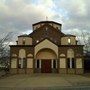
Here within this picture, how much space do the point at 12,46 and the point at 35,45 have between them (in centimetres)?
505

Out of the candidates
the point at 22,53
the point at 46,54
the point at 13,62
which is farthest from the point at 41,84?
the point at 46,54

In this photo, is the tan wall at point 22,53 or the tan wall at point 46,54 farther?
the tan wall at point 46,54

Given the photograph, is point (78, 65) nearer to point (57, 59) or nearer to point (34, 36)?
point (57, 59)

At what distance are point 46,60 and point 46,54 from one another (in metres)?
1.61

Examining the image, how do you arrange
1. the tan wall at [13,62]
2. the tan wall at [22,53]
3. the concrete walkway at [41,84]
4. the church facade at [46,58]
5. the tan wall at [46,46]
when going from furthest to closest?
the tan wall at [46,46] < the tan wall at [22,53] < the tan wall at [13,62] < the church facade at [46,58] < the concrete walkway at [41,84]

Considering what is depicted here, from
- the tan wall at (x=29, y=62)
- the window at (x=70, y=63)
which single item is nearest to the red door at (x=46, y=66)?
the tan wall at (x=29, y=62)

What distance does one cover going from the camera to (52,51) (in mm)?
69062

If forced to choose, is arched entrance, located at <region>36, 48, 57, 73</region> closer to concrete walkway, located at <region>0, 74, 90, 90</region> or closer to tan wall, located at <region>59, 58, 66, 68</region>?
tan wall, located at <region>59, 58, 66, 68</region>

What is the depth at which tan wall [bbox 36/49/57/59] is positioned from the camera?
2724 inches

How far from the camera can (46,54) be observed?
69.9m

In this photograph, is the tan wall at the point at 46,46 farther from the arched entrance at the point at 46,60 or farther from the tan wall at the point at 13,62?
the tan wall at the point at 13,62

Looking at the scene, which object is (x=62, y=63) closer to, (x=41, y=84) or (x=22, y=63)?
(x=22, y=63)

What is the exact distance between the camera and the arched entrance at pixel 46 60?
224 feet

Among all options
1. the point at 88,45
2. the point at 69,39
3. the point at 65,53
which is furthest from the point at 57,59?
the point at 88,45
